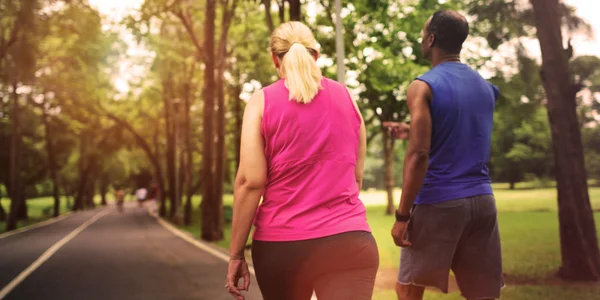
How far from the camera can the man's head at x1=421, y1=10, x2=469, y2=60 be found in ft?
12.5

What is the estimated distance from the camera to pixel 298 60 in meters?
2.84

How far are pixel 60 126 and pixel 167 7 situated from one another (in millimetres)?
30068

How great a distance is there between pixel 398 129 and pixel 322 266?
1.35m

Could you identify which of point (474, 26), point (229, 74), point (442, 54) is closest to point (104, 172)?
point (229, 74)

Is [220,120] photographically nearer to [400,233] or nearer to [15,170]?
[15,170]

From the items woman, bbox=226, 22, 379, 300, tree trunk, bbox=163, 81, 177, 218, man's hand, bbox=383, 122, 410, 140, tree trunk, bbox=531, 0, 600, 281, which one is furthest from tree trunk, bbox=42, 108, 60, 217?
woman, bbox=226, 22, 379, 300

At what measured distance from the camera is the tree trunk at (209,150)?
21.0 m

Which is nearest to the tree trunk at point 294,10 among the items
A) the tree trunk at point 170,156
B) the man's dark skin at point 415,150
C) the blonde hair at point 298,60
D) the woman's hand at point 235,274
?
the man's dark skin at point 415,150

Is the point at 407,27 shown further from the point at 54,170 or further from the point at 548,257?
the point at 54,170

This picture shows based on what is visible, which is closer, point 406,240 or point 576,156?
point 406,240

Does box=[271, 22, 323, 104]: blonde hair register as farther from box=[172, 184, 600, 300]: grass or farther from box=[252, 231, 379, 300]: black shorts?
box=[172, 184, 600, 300]: grass

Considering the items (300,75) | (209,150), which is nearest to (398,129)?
(300,75)

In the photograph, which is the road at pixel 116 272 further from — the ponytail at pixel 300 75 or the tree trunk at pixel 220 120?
the ponytail at pixel 300 75

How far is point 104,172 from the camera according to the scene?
267 feet
